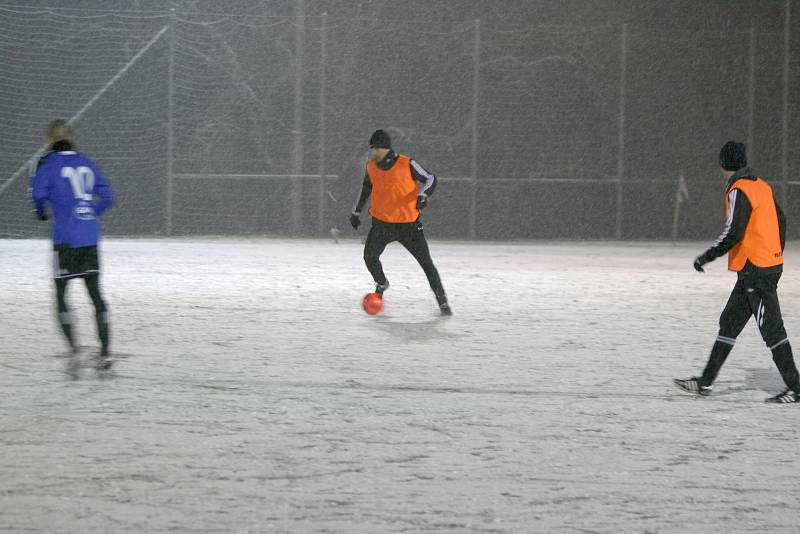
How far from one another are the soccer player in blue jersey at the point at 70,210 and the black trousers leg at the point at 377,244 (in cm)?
396

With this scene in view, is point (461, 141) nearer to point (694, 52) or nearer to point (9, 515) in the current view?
point (694, 52)

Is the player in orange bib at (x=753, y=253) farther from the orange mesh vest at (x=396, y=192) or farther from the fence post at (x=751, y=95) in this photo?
the fence post at (x=751, y=95)

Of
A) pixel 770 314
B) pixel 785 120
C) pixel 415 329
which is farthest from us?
pixel 785 120

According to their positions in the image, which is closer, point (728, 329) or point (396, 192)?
point (728, 329)

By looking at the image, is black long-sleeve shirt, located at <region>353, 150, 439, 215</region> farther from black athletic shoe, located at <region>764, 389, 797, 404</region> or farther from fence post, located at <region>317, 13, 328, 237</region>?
fence post, located at <region>317, 13, 328, 237</region>

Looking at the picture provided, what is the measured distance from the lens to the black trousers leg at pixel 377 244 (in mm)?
11805

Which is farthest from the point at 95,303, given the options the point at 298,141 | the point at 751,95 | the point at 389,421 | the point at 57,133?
the point at 751,95

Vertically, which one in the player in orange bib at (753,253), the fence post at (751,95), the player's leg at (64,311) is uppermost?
the fence post at (751,95)

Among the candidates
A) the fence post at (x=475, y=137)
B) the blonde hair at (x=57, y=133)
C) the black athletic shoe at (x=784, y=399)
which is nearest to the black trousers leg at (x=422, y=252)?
the blonde hair at (x=57, y=133)

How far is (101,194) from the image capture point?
8.40m

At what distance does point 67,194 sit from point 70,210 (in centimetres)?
11

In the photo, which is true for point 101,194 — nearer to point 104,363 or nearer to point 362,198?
point 104,363

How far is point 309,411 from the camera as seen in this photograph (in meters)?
6.81

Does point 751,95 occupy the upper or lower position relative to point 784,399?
Answer: upper
